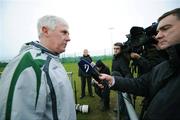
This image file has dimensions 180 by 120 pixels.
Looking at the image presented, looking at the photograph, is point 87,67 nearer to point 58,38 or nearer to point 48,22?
point 58,38

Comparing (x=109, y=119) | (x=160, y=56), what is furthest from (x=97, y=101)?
(x=160, y=56)

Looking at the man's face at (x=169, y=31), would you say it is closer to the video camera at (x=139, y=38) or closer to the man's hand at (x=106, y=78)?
the man's hand at (x=106, y=78)

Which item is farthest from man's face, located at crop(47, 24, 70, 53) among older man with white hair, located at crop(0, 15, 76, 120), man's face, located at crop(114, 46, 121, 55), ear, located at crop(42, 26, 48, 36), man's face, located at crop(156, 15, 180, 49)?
man's face, located at crop(114, 46, 121, 55)

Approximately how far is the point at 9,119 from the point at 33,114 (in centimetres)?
20

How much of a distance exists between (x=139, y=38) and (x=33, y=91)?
2.59m

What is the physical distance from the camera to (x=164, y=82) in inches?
94.0

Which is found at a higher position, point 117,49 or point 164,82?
point 164,82

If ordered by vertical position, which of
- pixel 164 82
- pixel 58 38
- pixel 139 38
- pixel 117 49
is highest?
pixel 58 38

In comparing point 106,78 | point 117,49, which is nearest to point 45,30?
point 106,78

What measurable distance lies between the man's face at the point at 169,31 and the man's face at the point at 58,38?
1.02 meters

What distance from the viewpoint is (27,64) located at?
2076mm

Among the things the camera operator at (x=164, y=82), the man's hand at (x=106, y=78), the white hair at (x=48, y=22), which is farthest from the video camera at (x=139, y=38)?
the white hair at (x=48, y=22)

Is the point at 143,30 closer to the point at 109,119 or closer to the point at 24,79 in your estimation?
the point at 24,79

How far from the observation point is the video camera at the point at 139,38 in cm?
404
